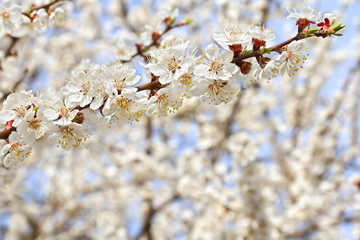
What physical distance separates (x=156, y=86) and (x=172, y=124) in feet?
19.0

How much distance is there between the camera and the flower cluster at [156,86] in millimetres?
1373

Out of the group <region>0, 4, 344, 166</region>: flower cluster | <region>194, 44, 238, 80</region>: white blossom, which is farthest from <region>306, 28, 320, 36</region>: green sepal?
<region>194, 44, 238, 80</region>: white blossom

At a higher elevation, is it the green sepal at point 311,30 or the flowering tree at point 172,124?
the green sepal at point 311,30

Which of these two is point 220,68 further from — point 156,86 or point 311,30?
point 311,30

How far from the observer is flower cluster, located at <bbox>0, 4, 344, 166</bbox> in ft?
4.50

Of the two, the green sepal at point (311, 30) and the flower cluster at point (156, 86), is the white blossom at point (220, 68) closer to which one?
the flower cluster at point (156, 86)

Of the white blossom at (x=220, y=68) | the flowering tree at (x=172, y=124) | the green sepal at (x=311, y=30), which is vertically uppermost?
the green sepal at (x=311, y=30)

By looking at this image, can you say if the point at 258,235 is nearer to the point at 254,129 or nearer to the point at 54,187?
the point at 254,129

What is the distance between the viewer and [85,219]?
24.6 feet

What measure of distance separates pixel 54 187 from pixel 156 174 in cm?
229

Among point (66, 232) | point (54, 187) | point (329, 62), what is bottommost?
point (66, 232)

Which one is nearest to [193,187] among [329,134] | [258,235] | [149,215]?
[149,215]

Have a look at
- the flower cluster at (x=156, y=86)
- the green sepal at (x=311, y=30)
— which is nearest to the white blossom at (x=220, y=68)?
the flower cluster at (x=156, y=86)

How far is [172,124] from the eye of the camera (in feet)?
23.7
